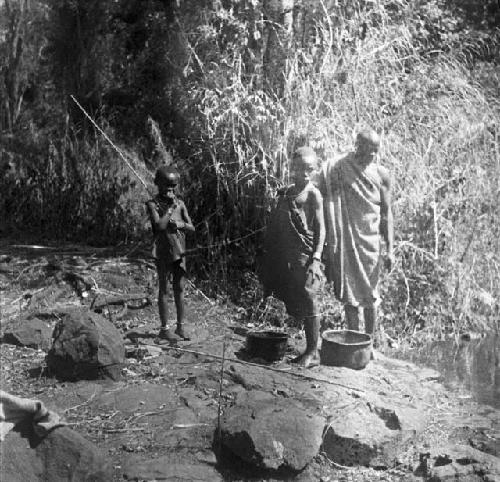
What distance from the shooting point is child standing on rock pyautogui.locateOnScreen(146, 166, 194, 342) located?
4.24m

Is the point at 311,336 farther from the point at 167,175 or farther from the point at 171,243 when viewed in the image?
the point at 167,175

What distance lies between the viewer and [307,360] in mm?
4840

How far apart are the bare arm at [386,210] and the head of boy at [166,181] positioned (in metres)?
1.64

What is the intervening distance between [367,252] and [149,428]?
2.52 metres

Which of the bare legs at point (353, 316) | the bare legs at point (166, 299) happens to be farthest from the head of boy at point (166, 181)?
the bare legs at point (353, 316)

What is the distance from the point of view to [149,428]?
10.1 feet

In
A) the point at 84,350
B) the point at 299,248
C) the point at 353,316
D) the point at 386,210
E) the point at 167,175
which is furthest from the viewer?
the point at 353,316

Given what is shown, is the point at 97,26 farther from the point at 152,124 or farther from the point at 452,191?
the point at 452,191

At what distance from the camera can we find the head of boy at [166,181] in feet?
13.8

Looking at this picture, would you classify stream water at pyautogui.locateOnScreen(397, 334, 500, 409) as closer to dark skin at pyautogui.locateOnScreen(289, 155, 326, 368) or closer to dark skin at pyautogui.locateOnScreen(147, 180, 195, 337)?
dark skin at pyautogui.locateOnScreen(289, 155, 326, 368)

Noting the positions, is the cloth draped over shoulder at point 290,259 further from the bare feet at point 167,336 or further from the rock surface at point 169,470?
the rock surface at point 169,470

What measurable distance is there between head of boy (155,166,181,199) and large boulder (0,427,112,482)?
1.95 meters

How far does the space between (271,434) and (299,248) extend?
1684 millimetres

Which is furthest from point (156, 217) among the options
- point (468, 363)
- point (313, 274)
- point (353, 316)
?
point (468, 363)
